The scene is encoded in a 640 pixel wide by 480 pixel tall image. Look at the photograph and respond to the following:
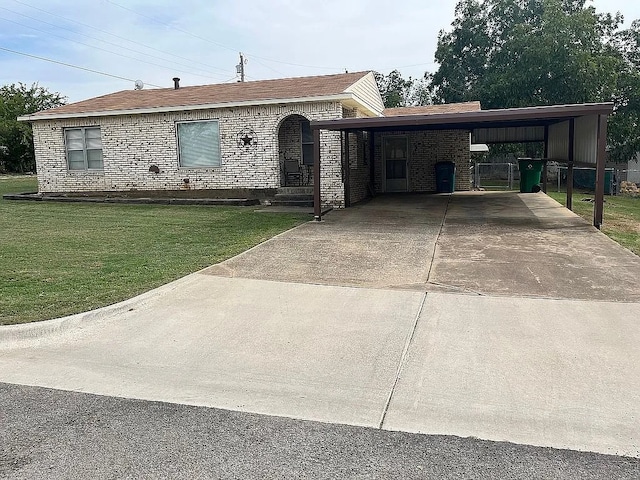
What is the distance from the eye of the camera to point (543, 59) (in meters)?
27.8

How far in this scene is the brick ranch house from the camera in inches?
600

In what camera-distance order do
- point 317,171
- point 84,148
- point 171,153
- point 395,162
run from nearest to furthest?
point 317,171 < point 171,153 < point 84,148 < point 395,162

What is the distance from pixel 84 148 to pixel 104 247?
9.82 meters

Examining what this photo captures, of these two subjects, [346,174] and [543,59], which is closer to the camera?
[346,174]

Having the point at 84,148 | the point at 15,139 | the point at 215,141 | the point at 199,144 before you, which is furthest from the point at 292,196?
the point at 15,139

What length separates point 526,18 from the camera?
33844mm

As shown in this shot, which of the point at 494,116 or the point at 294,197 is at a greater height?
the point at 494,116

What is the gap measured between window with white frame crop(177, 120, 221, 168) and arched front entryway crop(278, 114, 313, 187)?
2140 millimetres

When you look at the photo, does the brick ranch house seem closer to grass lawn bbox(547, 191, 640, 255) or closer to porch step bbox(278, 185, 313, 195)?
porch step bbox(278, 185, 313, 195)

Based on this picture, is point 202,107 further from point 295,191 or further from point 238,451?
point 238,451

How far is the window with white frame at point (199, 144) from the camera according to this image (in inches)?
641

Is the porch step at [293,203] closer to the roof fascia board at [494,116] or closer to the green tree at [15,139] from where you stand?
the roof fascia board at [494,116]

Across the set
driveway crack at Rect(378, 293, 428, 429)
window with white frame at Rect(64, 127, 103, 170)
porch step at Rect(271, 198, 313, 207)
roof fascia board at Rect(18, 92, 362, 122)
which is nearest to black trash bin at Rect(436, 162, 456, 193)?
roof fascia board at Rect(18, 92, 362, 122)

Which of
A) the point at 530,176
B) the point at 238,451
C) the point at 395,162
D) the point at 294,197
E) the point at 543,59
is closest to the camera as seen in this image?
the point at 238,451
